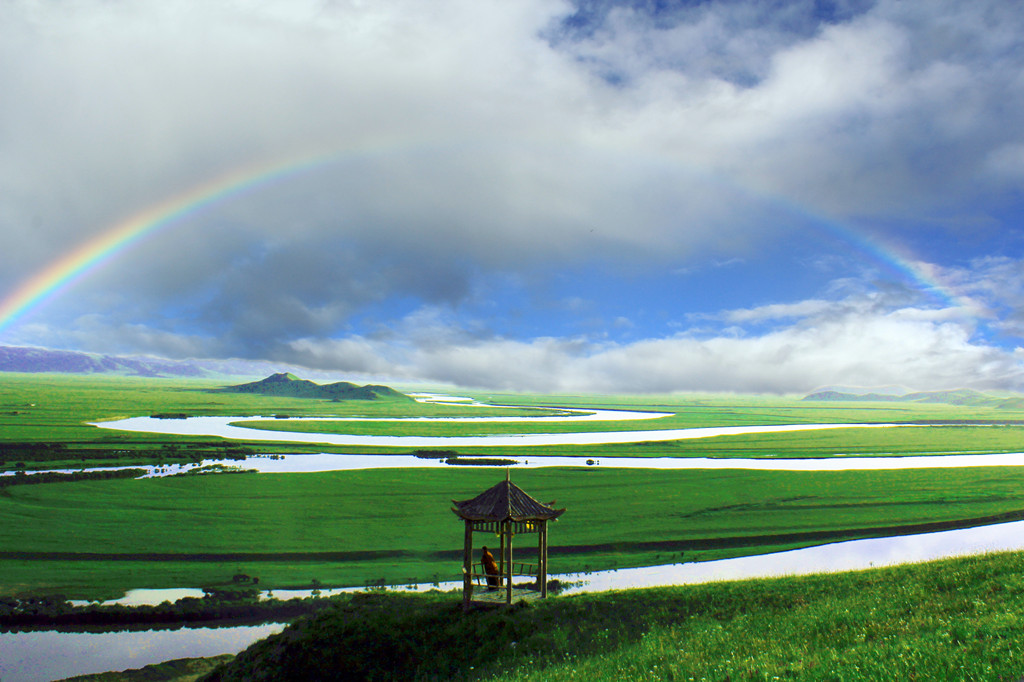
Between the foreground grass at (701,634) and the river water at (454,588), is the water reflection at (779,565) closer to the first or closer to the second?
the river water at (454,588)

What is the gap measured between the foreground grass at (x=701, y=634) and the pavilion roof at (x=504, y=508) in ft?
10.2

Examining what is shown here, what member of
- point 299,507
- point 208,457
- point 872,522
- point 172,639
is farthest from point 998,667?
point 208,457

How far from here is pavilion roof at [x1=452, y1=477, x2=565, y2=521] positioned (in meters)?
21.2

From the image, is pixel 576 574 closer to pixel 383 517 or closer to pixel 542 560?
pixel 542 560

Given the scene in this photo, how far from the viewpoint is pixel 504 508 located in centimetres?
2128

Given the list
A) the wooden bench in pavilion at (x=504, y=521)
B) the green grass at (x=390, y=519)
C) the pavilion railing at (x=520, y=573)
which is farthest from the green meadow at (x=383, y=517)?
the wooden bench in pavilion at (x=504, y=521)

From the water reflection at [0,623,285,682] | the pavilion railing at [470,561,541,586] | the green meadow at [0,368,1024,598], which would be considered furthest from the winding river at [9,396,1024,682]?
the green meadow at [0,368,1024,598]

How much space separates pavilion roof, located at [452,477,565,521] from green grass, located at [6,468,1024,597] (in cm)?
1349

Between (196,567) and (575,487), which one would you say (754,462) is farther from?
(196,567)

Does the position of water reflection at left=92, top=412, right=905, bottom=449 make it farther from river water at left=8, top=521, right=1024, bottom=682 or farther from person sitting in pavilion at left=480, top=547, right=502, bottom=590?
person sitting in pavilion at left=480, top=547, right=502, bottom=590

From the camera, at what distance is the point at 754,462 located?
266 feet

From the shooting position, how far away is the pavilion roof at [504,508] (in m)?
21.2

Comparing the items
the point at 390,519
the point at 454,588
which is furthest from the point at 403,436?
the point at 454,588

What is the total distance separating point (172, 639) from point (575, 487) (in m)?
38.2
